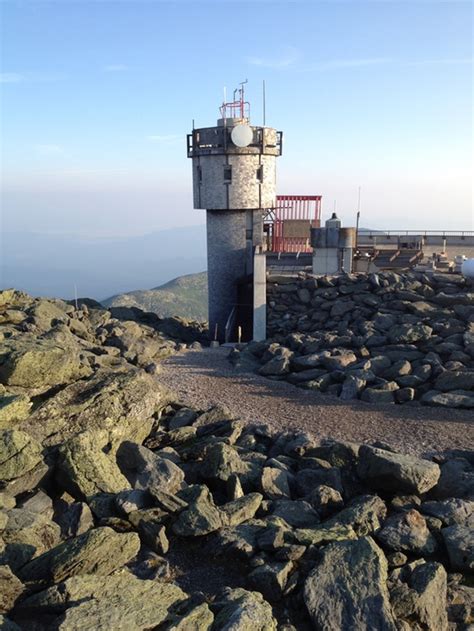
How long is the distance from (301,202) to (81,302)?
50.1ft

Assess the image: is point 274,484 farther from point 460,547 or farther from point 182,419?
point 182,419

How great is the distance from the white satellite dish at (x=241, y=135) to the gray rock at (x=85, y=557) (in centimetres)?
2566

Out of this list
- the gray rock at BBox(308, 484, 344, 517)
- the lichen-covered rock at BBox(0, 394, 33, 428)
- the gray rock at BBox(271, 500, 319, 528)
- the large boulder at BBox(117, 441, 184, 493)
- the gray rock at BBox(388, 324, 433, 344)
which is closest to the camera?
the gray rock at BBox(271, 500, 319, 528)

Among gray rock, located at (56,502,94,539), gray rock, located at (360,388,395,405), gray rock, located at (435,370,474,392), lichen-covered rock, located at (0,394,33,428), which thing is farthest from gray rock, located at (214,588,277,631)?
gray rock, located at (435,370,474,392)

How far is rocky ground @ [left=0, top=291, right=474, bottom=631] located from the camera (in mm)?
8000

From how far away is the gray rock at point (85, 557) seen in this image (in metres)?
8.36

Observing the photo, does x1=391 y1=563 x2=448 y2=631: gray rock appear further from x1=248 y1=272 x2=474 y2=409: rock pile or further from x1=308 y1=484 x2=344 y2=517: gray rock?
x1=248 y1=272 x2=474 y2=409: rock pile

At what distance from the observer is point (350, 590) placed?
325 inches

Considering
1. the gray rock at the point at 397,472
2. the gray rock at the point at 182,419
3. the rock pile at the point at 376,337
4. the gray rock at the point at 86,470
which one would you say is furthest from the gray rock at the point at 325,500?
the rock pile at the point at 376,337

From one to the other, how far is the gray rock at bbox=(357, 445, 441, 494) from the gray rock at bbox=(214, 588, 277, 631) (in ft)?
14.8

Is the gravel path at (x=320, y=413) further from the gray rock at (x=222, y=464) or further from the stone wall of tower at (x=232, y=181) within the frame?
the stone wall of tower at (x=232, y=181)

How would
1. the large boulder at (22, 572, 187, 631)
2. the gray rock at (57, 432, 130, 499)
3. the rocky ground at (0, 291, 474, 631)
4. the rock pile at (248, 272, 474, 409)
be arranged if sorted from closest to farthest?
1. the large boulder at (22, 572, 187, 631)
2. the rocky ground at (0, 291, 474, 631)
3. the gray rock at (57, 432, 130, 499)
4. the rock pile at (248, 272, 474, 409)

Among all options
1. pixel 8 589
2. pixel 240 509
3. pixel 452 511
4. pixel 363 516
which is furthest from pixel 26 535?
pixel 452 511

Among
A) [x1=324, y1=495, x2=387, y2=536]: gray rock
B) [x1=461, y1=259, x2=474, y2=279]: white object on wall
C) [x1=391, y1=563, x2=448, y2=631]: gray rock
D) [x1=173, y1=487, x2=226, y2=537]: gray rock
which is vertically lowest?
[x1=391, y1=563, x2=448, y2=631]: gray rock
